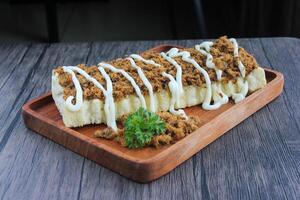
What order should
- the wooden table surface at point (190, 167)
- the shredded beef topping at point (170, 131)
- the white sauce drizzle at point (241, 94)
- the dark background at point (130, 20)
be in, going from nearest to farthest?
the wooden table surface at point (190, 167), the shredded beef topping at point (170, 131), the white sauce drizzle at point (241, 94), the dark background at point (130, 20)

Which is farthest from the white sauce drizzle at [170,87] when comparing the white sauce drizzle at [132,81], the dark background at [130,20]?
the dark background at [130,20]

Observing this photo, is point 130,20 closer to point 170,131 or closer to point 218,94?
point 218,94

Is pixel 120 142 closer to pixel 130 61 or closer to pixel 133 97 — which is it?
pixel 133 97

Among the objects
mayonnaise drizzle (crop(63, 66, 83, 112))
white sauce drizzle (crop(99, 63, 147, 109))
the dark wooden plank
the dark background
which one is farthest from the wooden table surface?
the dark background

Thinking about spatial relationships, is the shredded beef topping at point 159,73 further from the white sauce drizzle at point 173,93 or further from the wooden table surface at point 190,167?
the wooden table surface at point 190,167

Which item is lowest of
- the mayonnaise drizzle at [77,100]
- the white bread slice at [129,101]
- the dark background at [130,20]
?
the dark background at [130,20]

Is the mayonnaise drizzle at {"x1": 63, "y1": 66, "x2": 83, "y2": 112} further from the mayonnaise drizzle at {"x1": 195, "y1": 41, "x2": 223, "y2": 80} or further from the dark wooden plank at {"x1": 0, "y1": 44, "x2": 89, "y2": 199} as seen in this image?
the mayonnaise drizzle at {"x1": 195, "y1": 41, "x2": 223, "y2": 80}

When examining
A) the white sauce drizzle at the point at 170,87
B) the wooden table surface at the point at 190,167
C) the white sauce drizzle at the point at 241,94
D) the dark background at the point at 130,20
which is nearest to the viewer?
the wooden table surface at the point at 190,167
